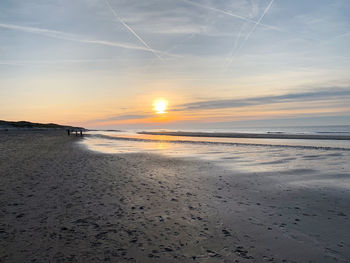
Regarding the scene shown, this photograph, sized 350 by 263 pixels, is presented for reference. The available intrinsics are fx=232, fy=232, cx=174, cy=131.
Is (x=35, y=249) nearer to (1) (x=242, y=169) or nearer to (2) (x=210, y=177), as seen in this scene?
(2) (x=210, y=177)

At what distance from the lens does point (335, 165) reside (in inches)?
644

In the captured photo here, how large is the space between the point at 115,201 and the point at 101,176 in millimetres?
4936

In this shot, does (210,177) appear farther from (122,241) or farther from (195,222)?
(122,241)

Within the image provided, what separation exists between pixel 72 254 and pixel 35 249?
923mm

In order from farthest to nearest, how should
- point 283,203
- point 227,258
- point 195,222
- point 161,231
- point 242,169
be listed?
point 242,169
point 283,203
point 195,222
point 161,231
point 227,258

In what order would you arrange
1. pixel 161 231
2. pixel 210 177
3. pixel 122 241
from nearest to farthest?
pixel 122 241 → pixel 161 231 → pixel 210 177

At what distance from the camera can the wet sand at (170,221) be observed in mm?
5176

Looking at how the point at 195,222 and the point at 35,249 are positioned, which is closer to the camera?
the point at 35,249

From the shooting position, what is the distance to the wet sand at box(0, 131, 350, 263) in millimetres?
5176

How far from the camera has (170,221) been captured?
277 inches

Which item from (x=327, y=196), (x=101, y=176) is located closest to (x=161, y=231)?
(x=327, y=196)

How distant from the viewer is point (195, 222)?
694 cm

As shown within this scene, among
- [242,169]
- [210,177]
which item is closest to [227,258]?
[210,177]

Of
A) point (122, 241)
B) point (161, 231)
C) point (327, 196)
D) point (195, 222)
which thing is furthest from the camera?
point (327, 196)
